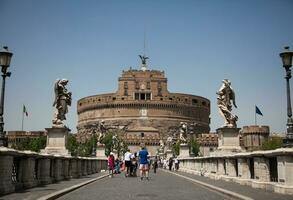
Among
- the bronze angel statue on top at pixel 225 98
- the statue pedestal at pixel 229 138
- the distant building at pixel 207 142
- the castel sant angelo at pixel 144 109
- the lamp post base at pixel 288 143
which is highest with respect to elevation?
the castel sant angelo at pixel 144 109

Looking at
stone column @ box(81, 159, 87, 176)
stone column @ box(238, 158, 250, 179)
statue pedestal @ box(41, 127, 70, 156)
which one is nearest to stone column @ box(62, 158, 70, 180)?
statue pedestal @ box(41, 127, 70, 156)

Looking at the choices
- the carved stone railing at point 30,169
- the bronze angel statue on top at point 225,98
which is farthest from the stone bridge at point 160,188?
the bronze angel statue on top at point 225,98

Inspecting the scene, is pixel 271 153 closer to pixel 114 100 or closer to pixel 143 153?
pixel 143 153

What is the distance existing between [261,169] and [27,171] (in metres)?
6.22

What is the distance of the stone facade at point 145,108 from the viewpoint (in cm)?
11694

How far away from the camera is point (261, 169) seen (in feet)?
37.3

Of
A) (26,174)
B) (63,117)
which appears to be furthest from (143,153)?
(26,174)

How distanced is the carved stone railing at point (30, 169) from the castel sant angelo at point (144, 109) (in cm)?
9330

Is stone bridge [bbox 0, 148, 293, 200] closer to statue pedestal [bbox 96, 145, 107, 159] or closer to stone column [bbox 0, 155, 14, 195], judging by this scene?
stone column [bbox 0, 155, 14, 195]

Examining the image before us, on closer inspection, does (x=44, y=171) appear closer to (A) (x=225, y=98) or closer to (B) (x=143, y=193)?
(B) (x=143, y=193)

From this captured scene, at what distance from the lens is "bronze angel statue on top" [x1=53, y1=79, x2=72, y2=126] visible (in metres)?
19.2

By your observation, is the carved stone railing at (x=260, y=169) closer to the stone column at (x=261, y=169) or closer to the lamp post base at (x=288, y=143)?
the stone column at (x=261, y=169)

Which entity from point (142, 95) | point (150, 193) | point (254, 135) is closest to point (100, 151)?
point (150, 193)

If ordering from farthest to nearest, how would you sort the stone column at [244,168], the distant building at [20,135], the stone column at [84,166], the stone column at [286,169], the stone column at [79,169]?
the distant building at [20,135] → the stone column at [84,166] → the stone column at [79,169] → the stone column at [244,168] → the stone column at [286,169]
